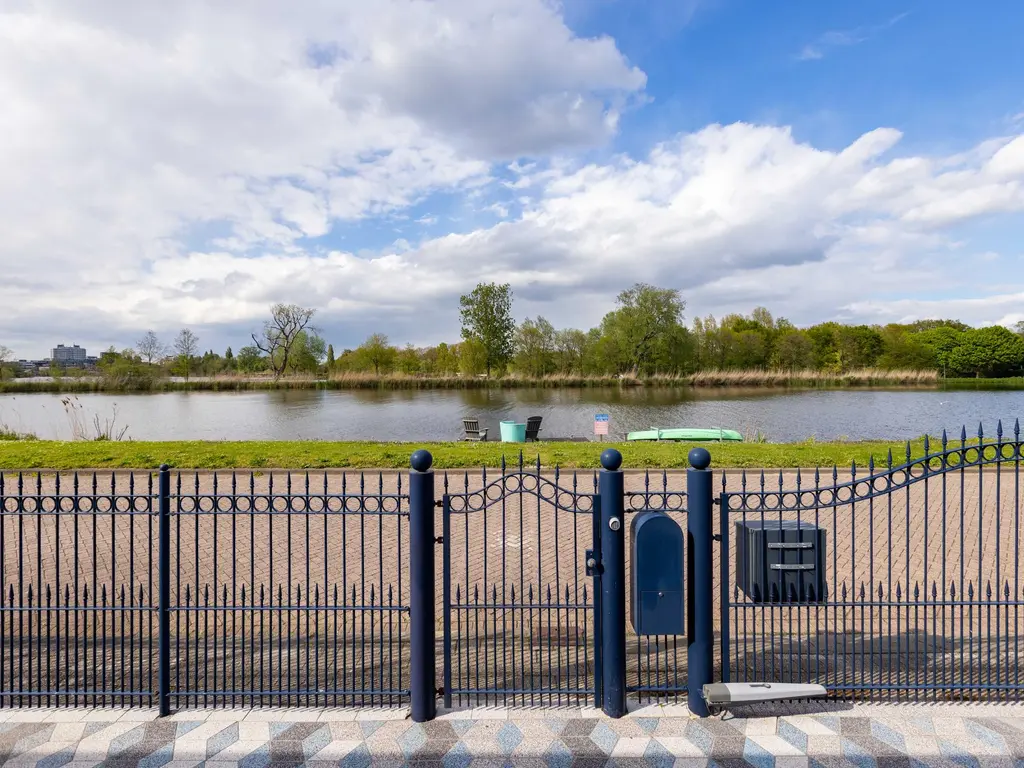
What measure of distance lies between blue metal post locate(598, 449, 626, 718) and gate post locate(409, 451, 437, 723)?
1028 mm

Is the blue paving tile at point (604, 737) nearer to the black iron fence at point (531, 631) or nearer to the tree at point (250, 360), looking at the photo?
the black iron fence at point (531, 631)

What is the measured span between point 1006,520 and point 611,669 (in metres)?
7.89

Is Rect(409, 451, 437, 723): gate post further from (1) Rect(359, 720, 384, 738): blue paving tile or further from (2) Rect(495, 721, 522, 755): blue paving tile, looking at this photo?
(2) Rect(495, 721, 522, 755): blue paving tile

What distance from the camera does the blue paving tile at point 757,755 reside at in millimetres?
3164

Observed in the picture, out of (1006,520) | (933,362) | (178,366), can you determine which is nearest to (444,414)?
(1006,520)

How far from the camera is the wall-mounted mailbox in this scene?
3.65m

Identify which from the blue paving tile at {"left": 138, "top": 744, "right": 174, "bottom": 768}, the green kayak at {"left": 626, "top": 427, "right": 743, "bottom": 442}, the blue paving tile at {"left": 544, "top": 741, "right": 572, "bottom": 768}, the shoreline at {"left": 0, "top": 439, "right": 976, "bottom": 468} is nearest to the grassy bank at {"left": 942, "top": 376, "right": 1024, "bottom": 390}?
the green kayak at {"left": 626, "top": 427, "right": 743, "bottom": 442}

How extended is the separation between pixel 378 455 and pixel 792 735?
11093mm

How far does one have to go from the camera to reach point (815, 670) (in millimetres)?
4105

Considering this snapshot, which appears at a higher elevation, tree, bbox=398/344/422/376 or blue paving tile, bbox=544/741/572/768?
tree, bbox=398/344/422/376

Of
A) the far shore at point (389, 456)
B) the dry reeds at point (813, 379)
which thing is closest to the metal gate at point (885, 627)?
the far shore at point (389, 456)

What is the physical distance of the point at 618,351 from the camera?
57.5m

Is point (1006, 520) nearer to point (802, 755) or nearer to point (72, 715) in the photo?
point (802, 755)

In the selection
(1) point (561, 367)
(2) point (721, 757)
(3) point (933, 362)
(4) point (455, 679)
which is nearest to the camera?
(2) point (721, 757)
